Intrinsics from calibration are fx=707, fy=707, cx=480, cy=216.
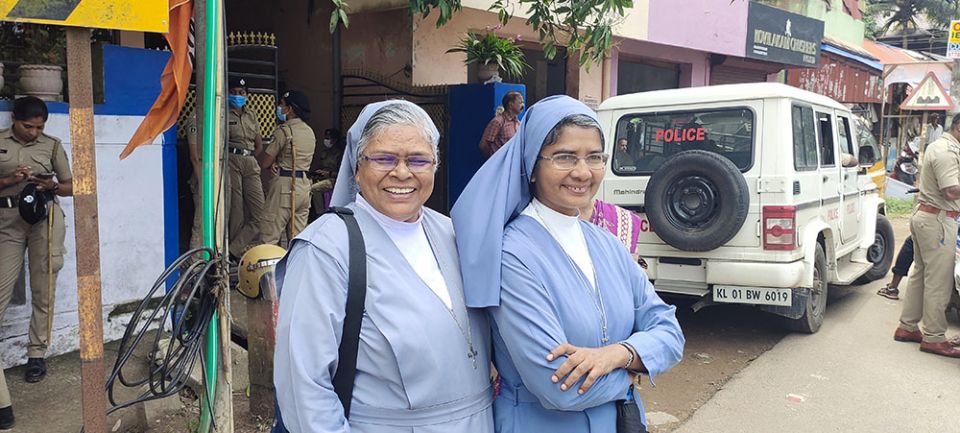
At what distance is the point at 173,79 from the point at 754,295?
431 cm

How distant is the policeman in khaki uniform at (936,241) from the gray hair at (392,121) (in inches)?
197

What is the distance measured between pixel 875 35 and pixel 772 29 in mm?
23113

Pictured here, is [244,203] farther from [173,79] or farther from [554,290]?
[554,290]

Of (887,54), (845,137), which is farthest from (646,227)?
(887,54)

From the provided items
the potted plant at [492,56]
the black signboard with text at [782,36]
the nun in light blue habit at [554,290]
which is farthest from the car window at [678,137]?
the black signboard with text at [782,36]

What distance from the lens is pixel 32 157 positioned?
402 centimetres

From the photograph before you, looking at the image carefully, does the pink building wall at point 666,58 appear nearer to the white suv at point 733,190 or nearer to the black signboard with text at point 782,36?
the black signboard with text at point 782,36

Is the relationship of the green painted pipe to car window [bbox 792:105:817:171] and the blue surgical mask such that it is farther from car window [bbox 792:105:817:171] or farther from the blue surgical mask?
car window [bbox 792:105:817:171]

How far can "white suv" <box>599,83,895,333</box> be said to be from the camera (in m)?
5.26

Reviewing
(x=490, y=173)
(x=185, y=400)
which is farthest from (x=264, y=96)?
(x=490, y=173)

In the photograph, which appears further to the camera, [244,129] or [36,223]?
[244,129]

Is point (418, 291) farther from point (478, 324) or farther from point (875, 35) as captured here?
point (875, 35)

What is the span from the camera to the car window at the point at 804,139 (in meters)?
5.54

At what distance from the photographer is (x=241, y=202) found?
6.98 metres
